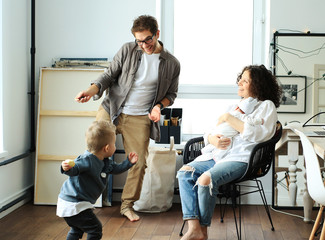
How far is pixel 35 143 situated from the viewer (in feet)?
14.8

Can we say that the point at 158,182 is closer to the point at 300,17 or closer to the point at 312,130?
the point at 312,130

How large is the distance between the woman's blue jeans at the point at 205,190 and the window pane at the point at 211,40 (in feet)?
5.37

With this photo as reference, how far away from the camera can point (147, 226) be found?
146 inches

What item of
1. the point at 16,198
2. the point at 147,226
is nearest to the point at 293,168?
the point at 147,226

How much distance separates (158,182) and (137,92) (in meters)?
0.82

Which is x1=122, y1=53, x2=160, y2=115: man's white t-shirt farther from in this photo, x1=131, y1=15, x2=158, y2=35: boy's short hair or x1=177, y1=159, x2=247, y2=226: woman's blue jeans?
x1=177, y1=159, x2=247, y2=226: woman's blue jeans

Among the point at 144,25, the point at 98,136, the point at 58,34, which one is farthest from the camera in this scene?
the point at 58,34

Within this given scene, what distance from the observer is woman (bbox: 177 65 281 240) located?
306cm

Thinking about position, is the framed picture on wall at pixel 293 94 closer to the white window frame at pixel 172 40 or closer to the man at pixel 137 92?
the white window frame at pixel 172 40

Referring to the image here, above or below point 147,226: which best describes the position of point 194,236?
above

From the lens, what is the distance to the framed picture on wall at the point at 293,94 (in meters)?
4.32

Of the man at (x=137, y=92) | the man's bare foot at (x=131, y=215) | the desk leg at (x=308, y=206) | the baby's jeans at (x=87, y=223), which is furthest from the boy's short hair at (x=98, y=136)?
the desk leg at (x=308, y=206)

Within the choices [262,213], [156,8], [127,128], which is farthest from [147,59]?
[262,213]

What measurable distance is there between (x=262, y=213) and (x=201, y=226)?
45.7 inches
